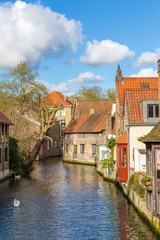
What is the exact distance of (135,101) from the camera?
26797 millimetres

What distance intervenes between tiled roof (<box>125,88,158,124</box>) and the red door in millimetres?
2385

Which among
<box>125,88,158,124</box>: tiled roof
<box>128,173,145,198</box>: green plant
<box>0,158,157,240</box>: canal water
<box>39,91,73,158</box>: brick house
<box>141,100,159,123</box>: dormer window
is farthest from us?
<box>39,91,73,158</box>: brick house

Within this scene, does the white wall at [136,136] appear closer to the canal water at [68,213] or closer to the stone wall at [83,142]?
the canal water at [68,213]

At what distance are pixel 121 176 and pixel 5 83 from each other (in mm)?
23861

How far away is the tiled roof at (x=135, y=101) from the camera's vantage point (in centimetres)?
2541

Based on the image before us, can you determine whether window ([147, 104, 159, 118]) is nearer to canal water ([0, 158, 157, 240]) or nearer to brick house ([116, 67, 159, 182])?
brick house ([116, 67, 159, 182])

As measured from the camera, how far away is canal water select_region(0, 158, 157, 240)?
16219 mm

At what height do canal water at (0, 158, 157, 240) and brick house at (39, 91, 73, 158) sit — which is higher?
brick house at (39, 91, 73, 158)

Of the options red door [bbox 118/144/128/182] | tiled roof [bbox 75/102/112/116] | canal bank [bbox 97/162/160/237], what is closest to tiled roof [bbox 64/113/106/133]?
tiled roof [bbox 75/102/112/116]

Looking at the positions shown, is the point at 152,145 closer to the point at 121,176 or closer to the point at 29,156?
the point at 121,176

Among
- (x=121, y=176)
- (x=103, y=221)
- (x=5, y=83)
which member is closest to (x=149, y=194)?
(x=103, y=221)

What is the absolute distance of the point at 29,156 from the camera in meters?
40.8

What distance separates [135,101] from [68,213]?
36.4 ft

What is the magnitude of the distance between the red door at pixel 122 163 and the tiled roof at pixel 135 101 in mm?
2385
